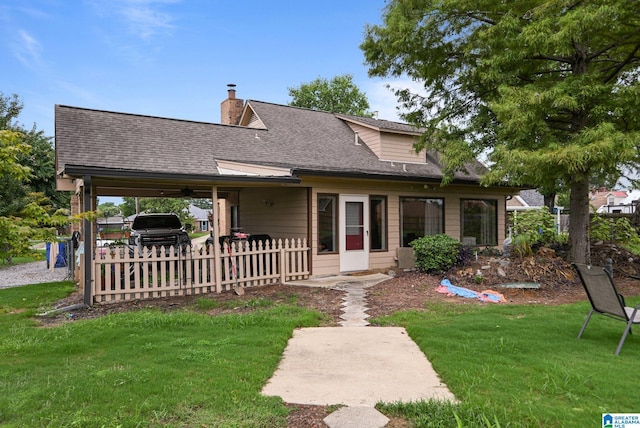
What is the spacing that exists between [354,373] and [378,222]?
302 inches

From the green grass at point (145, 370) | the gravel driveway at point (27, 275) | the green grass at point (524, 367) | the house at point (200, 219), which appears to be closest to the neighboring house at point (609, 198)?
the house at point (200, 219)

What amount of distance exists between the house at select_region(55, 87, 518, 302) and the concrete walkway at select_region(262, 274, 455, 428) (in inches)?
166

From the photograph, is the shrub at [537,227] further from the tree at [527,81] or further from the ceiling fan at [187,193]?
the ceiling fan at [187,193]

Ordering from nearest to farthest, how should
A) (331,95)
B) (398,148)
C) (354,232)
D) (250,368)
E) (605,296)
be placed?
(250,368) < (605,296) < (354,232) < (398,148) < (331,95)

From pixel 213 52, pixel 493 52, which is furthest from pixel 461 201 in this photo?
pixel 213 52

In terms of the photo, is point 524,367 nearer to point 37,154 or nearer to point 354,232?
point 354,232

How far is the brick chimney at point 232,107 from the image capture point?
1706cm

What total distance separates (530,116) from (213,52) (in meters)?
13.5

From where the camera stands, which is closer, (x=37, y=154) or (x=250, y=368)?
(x=250, y=368)

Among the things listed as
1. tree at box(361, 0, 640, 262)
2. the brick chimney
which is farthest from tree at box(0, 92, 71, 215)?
tree at box(361, 0, 640, 262)

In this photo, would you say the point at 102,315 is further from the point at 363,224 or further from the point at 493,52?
the point at 493,52

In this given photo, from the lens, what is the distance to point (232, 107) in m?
17.1

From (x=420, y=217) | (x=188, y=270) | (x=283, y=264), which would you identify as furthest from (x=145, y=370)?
(x=420, y=217)

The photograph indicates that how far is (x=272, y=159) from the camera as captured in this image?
37.7 feet
